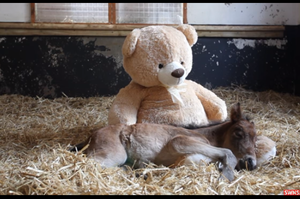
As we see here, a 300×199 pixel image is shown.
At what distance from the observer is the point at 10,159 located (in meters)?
2.88

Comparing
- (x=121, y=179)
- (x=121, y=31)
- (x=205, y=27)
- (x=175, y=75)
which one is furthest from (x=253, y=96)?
(x=121, y=179)

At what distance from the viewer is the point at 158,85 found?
317cm

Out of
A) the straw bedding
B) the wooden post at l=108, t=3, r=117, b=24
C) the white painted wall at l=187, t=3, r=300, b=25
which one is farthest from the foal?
the white painted wall at l=187, t=3, r=300, b=25

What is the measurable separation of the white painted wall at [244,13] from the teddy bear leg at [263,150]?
10.3 feet

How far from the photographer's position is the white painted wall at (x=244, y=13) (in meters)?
5.72

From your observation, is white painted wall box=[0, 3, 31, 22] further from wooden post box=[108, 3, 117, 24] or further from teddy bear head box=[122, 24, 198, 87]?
A: teddy bear head box=[122, 24, 198, 87]

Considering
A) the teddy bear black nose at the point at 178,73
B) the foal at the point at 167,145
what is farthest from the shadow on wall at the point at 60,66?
the foal at the point at 167,145

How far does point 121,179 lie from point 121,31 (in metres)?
3.48

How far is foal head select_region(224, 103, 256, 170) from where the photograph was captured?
270cm

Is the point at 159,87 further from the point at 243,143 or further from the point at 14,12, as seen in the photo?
the point at 14,12

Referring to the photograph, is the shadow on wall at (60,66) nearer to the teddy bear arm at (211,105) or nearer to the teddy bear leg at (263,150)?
the teddy bear arm at (211,105)

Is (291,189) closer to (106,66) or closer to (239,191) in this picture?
(239,191)

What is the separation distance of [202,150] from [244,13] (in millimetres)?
3783

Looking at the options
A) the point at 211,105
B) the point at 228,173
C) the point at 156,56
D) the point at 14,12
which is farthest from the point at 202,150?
the point at 14,12
